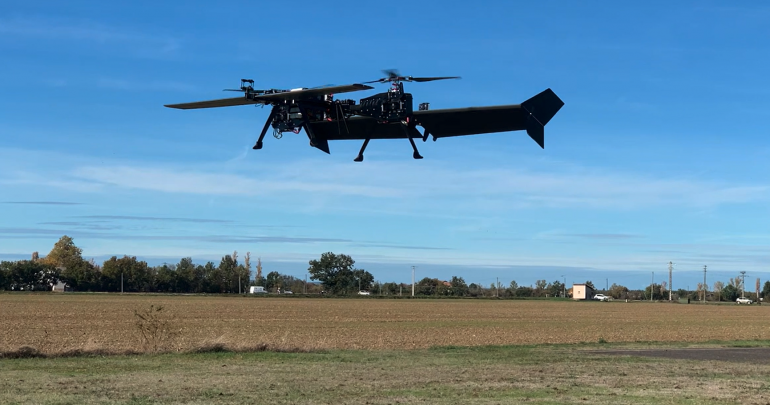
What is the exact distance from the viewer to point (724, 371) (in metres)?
20.8

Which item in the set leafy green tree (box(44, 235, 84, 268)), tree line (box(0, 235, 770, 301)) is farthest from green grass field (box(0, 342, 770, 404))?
leafy green tree (box(44, 235, 84, 268))

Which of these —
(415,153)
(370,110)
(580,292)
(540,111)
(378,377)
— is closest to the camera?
(540,111)

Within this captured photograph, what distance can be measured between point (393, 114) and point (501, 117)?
6.19ft

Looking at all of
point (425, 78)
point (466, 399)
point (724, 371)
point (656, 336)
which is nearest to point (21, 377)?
point (466, 399)

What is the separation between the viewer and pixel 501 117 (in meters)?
13.9

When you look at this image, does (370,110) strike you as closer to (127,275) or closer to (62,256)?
(127,275)

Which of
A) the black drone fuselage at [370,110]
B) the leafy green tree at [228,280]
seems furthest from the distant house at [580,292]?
the black drone fuselage at [370,110]

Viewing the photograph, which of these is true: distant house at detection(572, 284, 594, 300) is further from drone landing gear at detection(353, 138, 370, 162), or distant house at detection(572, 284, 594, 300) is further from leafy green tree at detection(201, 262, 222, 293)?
drone landing gear at detection(353, 138, 370, 162)

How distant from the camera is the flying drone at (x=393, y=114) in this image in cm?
1370

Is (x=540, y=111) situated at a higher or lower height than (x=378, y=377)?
higher

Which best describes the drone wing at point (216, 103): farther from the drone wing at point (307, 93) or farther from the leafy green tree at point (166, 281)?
the leafy green tree at point (166, 281)

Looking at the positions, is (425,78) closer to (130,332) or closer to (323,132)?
→ (323,132)

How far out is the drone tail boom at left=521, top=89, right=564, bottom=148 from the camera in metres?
13.7

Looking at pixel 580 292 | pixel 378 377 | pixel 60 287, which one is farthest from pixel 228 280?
pixel 378 377
